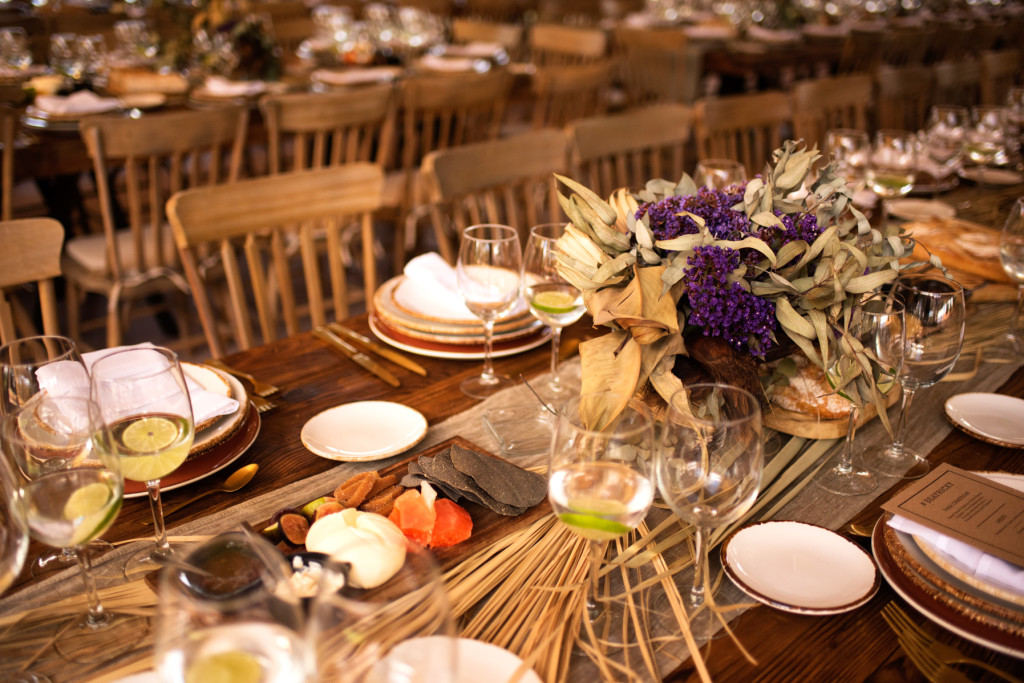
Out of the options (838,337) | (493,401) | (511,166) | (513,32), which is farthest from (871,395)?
(513,32)

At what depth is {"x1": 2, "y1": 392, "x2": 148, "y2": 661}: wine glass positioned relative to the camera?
739 millimetres

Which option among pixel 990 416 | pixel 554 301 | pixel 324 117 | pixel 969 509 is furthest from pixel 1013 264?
pixel 324 117

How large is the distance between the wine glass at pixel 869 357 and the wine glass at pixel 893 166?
96 cm

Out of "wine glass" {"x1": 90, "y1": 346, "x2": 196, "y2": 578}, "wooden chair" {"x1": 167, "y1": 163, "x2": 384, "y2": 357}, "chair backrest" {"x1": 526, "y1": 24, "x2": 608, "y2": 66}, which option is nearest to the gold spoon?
"wine glass" {"x1": 90, "y1": 346, "x2": 196, "y2": 578}

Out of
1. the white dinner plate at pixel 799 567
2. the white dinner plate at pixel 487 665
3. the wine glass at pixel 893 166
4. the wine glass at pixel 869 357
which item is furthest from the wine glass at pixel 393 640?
the wine glass at pixel 893 166

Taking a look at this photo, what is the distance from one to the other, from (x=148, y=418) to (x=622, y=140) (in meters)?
1.73

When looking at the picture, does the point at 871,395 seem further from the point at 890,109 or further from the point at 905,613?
the point at 890,109

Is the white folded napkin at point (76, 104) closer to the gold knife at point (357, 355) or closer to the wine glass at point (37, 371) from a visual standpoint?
the gold knife at point (357, 355)

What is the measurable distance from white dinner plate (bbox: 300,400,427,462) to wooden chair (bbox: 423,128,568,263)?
2.56ft

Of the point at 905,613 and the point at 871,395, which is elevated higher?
the point at 871,395

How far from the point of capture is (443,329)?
1382 millimetres

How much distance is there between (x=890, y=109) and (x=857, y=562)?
9.35 ft

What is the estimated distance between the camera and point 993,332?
4.77ft

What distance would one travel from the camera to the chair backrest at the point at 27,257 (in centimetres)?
140
